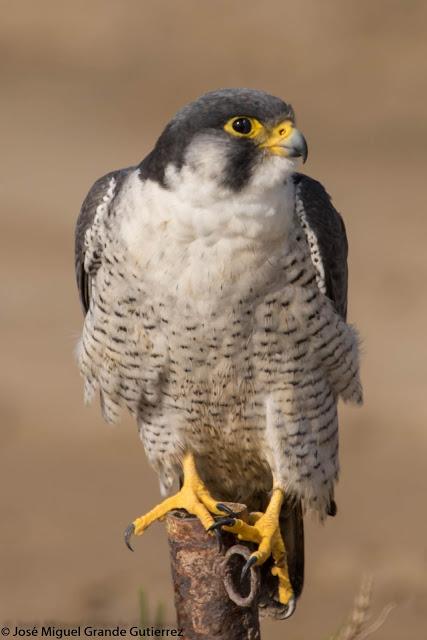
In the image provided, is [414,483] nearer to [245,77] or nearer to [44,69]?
[245,77]

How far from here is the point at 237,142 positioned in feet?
15.8

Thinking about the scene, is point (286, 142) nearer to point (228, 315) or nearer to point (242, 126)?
point (242, 126)

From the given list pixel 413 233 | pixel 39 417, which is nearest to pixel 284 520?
pixel 39 417

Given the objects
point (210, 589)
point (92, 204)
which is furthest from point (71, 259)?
point (210, 589)

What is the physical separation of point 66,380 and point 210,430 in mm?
5467

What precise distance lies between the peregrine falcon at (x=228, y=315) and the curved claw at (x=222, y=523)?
0.02m

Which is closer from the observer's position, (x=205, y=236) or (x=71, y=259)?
(x=205, y=236)

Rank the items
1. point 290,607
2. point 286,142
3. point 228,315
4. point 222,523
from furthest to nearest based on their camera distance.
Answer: point 290,607
point 228,315
point 286,142
point 222,523

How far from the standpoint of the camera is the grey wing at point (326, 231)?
203 inches

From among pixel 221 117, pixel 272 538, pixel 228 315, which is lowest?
pixel 272 538

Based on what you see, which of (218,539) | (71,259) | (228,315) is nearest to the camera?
(218,539)

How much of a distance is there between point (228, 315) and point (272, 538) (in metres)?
0.85

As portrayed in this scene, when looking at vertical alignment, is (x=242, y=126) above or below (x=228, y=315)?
above

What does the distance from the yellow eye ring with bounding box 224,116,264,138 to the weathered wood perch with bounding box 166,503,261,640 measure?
1.40m
